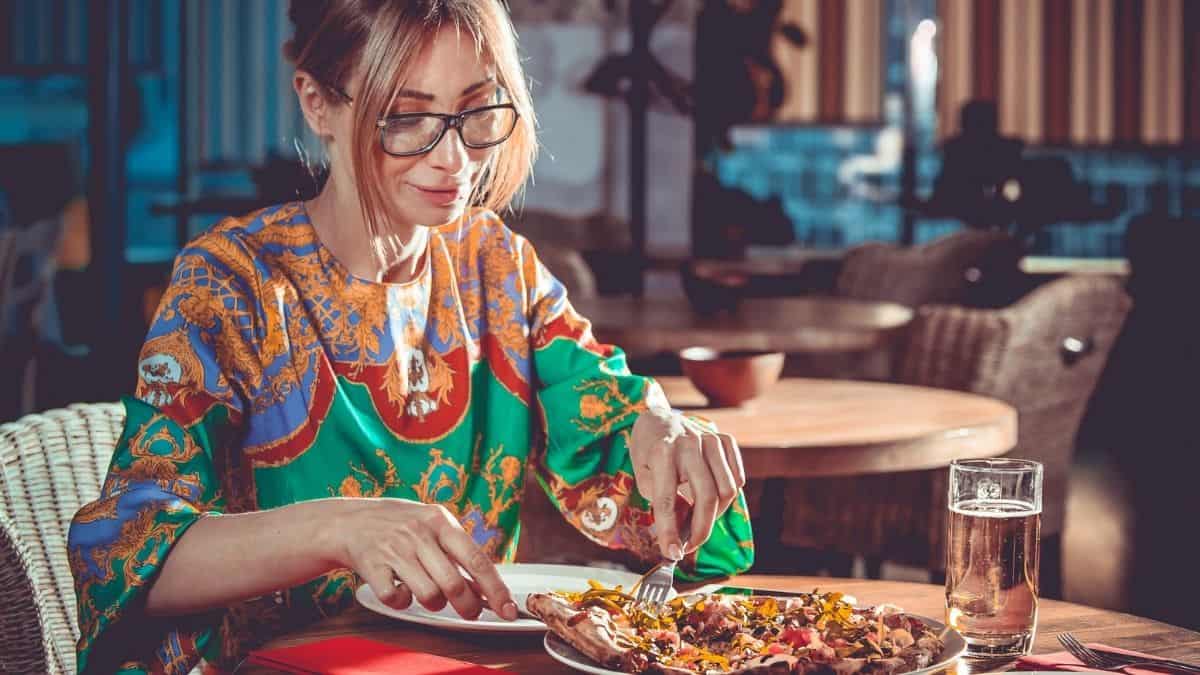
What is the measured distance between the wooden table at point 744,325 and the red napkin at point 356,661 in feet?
6.47

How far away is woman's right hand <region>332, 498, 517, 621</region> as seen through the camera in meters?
1.03

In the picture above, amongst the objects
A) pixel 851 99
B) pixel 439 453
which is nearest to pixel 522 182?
pixel 439 453

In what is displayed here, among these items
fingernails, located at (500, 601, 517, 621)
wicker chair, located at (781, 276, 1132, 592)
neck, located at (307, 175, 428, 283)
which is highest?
neck, located at (307, 175, 428, 283)

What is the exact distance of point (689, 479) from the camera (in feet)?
4.17

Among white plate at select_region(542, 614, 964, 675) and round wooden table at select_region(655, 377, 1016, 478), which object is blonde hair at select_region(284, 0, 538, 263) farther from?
round wooden table at select_region(655, 377, 1016, 478)

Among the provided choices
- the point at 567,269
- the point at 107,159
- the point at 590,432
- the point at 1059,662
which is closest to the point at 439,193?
the point at 590,432

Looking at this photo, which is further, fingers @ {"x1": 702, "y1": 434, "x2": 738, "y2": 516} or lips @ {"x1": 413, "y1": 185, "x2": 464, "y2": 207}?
lips @ {"x1": 413, "y1": 185, "x2": 464, "y2": 207}

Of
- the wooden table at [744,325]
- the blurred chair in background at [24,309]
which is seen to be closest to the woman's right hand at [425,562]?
the wooden table at [744,325]

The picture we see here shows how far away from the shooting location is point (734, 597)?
1.14m

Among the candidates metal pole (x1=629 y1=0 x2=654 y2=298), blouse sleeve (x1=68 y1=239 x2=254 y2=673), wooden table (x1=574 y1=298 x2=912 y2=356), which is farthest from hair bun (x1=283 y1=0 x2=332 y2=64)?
metal pole (x1=629 y1=0 x2=654 y2=298)

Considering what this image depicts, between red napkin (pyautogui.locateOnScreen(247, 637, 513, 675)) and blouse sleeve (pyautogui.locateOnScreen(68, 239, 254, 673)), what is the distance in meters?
0.18

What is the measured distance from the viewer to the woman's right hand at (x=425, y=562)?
3.38 ft

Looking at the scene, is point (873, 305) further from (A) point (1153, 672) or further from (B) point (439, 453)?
(A) point (1153, 672)

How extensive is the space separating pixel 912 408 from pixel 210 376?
1238mm
